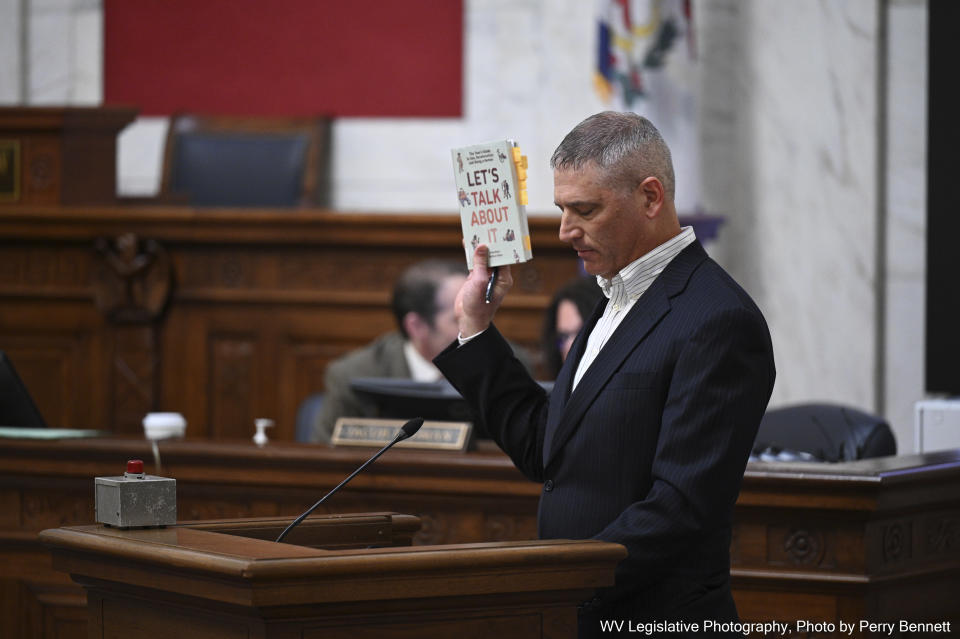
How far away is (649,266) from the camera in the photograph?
7.73 ft

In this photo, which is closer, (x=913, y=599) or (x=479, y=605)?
(x=479, y=605)

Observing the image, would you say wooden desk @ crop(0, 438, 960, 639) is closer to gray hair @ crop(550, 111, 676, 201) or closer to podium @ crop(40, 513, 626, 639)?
gray hair @ crop(550, 111, 676, 201)

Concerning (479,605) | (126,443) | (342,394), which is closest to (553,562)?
(479,605)

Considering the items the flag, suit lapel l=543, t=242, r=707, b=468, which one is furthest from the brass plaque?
suit lapel l=543, t=242, r=707, b=468

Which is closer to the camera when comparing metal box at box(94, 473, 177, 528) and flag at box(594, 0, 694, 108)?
metal box at box(94, 473, 177, 528)

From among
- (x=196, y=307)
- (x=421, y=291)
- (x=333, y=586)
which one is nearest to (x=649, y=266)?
(x=333, y=586)

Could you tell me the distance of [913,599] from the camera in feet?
10.9

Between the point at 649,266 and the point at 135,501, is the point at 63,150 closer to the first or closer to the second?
the point at 135,501

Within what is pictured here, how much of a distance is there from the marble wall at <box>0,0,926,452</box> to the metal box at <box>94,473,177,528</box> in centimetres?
470

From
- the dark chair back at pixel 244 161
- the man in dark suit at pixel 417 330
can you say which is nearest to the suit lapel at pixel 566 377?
the man in dark suit at pixel 417 330

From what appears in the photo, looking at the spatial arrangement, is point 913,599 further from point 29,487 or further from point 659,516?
point 29,487

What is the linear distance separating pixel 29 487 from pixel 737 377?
2.45 meters

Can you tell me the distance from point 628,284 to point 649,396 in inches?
8.6

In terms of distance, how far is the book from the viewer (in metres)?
2.43
